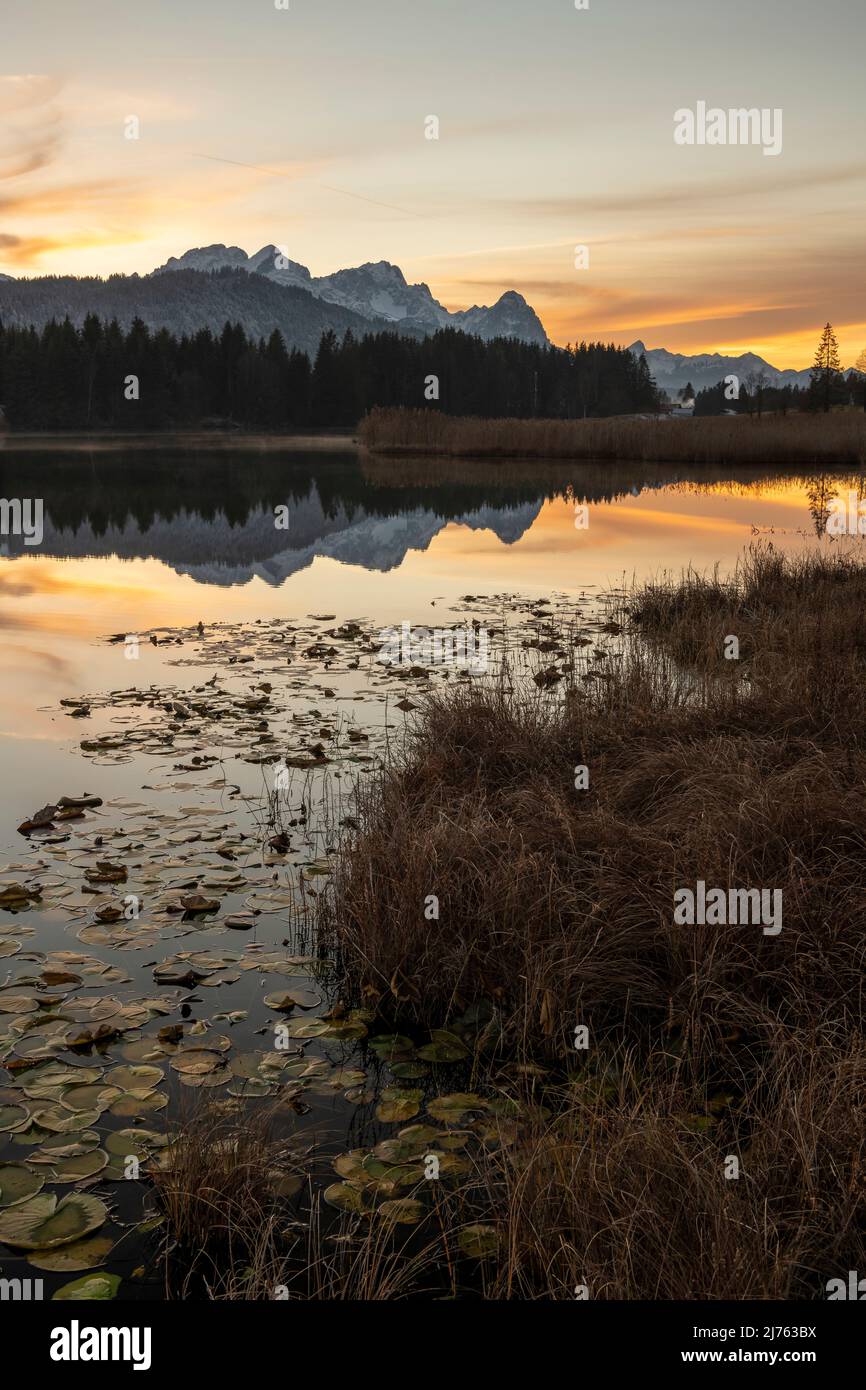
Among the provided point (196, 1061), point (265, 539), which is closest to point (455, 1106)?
point (196, 1061)

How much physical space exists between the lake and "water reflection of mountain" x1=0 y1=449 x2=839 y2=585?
30 cm

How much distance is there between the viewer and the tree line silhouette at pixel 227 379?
10662 cm

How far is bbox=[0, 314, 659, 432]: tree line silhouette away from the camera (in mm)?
106625

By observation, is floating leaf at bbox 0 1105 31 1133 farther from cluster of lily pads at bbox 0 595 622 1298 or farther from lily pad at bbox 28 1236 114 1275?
lily pad at bbox 28 1236 114 1275

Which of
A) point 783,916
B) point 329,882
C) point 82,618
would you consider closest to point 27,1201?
point 329,882

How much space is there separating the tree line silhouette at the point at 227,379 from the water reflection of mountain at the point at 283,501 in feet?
170

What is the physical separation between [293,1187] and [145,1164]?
0.54 metres

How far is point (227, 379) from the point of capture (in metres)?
116

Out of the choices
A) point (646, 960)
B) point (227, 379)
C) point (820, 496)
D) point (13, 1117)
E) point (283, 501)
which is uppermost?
point (227, 379)

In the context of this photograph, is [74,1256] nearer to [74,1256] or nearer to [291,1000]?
[74,1256]

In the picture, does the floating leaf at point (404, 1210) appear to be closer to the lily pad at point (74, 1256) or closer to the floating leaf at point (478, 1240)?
the floating leaf at point (478, 1240)

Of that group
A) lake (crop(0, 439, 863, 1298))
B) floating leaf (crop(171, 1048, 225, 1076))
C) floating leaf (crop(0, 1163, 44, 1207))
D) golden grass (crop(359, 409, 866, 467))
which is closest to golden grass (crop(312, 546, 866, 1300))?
lake (crop(0, 439, 863, 1298))

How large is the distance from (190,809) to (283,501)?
2767cm

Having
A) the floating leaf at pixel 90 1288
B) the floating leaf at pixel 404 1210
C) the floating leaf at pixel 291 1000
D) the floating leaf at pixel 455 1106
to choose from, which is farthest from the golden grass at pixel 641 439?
the floating leaf at pixel 90 1288
